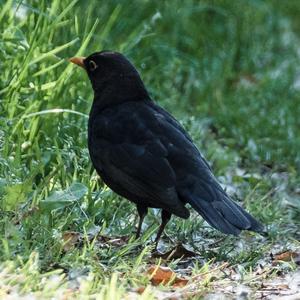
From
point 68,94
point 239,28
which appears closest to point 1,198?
point 68,94

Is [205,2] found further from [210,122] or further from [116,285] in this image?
[116,285]

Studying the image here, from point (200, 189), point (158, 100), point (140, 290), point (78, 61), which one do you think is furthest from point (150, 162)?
point (158, 100)

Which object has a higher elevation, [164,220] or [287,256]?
[164,220]

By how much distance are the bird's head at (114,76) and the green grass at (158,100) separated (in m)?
0.24

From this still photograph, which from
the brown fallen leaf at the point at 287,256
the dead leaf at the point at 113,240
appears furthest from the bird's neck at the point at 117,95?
the brown fallen leaf at the point at 287,256

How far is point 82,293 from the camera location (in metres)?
4.23

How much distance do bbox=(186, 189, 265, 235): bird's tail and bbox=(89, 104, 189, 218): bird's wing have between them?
0.32 ft

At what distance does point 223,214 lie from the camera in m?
5.24

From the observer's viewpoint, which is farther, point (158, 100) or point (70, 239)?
point (158, 100)

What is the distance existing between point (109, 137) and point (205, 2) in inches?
A: 175

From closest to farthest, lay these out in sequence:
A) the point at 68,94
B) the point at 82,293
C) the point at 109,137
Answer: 1. the point at 82,293
2. the point at 109,137
3. the point at 68,94

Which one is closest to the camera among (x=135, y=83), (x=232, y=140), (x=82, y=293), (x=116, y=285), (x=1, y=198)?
(x=82, y=293)

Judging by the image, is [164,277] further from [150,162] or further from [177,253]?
[150,162]

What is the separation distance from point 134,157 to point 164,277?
87cm
